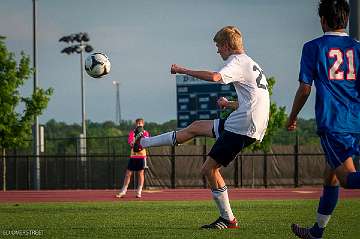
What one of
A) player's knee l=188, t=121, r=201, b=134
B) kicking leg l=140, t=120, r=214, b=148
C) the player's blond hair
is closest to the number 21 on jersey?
the player's blond hair

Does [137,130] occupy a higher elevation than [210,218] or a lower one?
higher

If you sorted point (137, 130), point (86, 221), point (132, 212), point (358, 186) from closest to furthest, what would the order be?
1. point (358, 186)
2. point (86, 221)
3. point (132, 212)
4. point (137, 130)

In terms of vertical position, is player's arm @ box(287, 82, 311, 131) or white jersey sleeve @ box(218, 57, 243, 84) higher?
white jersey sleeve @ box(218, 57, 243, 84)

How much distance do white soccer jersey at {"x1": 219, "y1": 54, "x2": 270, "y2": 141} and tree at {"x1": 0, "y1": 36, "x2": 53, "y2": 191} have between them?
2738 cm

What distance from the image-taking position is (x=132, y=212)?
15.3m

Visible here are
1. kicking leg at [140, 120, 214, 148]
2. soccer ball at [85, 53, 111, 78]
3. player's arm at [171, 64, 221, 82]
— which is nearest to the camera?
player's arm at [171, 64, 221, 82]

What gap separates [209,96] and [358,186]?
34.8m

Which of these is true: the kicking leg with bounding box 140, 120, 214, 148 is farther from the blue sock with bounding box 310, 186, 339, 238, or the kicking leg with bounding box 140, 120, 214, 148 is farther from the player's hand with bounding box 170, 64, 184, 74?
the blue sock with bounding box 310, 186, 339, 238

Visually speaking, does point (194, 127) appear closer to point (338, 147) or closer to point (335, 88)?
point (335, 88)

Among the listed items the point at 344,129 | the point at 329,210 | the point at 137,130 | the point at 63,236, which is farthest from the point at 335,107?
the point at 137,130

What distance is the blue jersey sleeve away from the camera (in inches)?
328

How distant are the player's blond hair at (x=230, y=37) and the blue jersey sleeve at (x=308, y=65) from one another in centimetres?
221

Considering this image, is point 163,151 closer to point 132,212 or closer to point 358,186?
point 132,212

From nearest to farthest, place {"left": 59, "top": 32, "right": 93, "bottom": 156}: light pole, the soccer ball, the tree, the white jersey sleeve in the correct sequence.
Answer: the white jersey sleeve → the soccer ball → the tree → {"left": 59, "top": 32, "right": 93, "bottom": 156}: light pole
